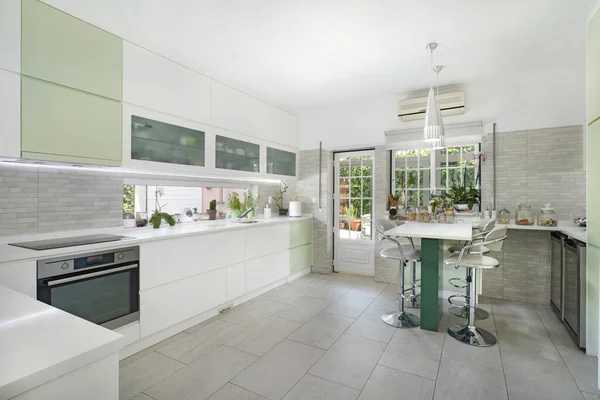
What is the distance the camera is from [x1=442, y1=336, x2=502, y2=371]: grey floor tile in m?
2.32

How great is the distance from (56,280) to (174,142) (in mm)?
1591

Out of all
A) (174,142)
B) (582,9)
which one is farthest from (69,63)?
(582,9)

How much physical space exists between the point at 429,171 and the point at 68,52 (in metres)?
4.09

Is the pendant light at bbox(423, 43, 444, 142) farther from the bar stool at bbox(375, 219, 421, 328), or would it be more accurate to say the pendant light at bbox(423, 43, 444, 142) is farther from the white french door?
the white french door

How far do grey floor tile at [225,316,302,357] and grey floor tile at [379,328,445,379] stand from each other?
0.88 m

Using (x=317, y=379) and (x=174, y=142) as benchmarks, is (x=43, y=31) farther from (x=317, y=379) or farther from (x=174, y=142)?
(x=317, y=379)

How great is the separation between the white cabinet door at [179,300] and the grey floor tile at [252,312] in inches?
7.7

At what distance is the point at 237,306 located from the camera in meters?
3.52

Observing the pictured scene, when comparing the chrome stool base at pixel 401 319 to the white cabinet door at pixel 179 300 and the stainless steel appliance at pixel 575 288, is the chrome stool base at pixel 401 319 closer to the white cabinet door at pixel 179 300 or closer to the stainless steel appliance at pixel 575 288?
the stainless steel appliance at pixel 575 288

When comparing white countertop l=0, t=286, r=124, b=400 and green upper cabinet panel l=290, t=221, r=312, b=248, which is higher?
white countertop l=0, t=286, r=124, b=400

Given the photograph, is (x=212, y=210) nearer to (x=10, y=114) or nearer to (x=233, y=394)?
(x=10, y=114)

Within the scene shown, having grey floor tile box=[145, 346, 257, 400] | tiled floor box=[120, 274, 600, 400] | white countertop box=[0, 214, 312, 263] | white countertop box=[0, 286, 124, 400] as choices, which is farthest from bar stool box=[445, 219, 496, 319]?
white countertop box=[0, 286, 124, 400]

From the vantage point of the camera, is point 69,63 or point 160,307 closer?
point 69,63

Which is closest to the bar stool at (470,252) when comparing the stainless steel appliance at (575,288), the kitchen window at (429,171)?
the stainless steel appliance at (575,288)
